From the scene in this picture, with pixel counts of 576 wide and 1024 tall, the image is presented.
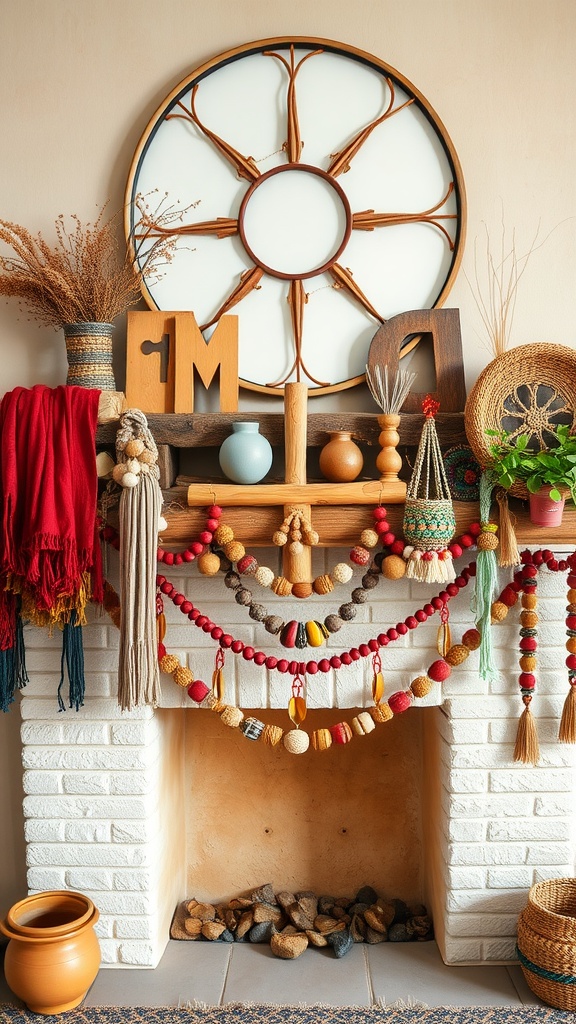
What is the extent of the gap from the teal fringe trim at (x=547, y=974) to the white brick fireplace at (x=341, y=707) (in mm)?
156

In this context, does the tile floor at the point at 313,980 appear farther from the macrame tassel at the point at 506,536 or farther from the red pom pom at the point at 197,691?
the macrame tassel at the point at 506,536

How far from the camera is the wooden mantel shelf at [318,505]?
1.89 meters

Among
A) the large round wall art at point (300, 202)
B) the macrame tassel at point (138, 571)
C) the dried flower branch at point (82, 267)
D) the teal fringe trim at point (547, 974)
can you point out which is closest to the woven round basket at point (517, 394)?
the large round wall art at point (300, 202)

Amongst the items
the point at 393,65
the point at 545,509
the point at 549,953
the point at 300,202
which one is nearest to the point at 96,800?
the point at 549,953

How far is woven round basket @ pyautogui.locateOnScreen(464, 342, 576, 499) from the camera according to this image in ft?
6.08

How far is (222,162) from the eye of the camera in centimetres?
206

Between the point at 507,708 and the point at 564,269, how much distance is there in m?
1.09

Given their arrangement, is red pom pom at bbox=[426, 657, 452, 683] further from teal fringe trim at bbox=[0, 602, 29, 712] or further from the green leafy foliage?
teal fringe trim at bbox=[0, 602, 29, 712]

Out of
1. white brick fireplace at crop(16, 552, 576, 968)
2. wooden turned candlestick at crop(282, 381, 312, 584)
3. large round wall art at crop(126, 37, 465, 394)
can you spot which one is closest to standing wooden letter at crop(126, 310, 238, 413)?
large round wall art at crop(126, 37, 465, 394)

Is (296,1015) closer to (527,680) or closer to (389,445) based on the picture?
(527,680)

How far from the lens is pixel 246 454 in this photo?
6.08ft

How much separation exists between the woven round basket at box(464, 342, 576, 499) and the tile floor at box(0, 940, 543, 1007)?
1.18 m

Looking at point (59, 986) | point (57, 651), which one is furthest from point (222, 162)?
point (59, 986)

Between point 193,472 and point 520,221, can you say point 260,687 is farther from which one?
point 520,221
